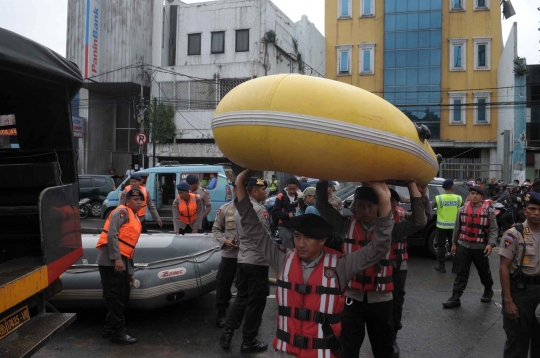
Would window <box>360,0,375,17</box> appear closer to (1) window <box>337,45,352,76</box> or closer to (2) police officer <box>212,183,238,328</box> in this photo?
(1) window <box>337,45,352,76</box>

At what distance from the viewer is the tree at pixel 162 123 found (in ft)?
89.0

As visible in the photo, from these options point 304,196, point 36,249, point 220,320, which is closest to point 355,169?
point 36,249

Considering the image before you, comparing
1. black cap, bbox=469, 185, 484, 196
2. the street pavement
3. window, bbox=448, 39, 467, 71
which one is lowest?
the street pavement

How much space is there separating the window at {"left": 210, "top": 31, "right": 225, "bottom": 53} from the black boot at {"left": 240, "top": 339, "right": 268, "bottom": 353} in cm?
2491

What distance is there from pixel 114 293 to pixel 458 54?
29.4 metres

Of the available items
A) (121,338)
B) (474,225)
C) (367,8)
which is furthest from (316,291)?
(367,8)

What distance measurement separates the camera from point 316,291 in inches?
107

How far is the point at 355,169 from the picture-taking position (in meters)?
2.40

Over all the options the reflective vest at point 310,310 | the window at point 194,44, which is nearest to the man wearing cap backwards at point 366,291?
the reflective vest at point 310,310

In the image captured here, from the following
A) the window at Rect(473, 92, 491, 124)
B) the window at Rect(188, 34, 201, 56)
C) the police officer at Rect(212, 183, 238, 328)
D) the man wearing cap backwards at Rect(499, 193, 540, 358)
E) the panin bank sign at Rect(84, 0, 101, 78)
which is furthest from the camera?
the window at Rect(473, 92, 491, 124)

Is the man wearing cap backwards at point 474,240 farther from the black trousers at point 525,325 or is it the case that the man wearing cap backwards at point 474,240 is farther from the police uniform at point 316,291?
the police uniform at point 316,291

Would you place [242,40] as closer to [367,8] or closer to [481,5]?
[367,8]

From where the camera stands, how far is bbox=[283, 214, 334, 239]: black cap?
2.74 meters

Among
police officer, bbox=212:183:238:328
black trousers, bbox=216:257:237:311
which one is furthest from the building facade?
black trousers, bbox=216:257:237:311
